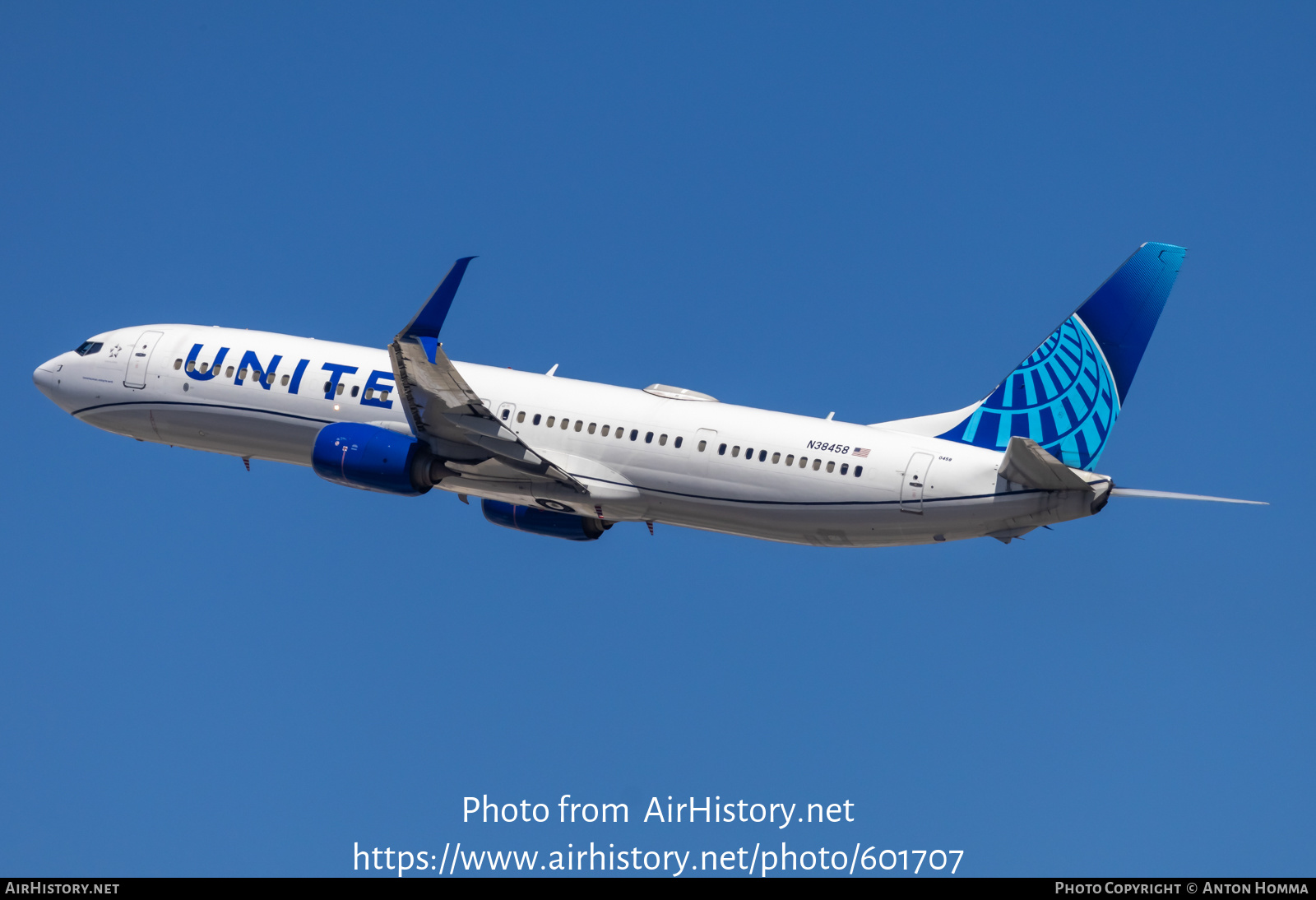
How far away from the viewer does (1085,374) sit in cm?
4212

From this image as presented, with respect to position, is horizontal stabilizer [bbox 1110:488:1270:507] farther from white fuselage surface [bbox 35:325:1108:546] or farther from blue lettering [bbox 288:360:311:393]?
blue lettering [bbox 288:360:311:393]

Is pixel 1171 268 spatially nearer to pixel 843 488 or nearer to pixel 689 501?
pixel 843 488

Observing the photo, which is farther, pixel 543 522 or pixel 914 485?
pixel 543 522

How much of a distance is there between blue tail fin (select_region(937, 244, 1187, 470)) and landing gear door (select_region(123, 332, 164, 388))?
75.4ft

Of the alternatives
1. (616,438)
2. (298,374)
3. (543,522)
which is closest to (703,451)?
(616,438)

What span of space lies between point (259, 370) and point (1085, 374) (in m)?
22.4

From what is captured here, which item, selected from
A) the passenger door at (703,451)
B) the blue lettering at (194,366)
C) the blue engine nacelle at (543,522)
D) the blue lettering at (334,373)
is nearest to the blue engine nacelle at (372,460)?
the blue lettering at (334,373)

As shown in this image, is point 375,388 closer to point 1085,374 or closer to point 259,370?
point 259,370

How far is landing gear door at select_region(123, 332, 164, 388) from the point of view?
157ft

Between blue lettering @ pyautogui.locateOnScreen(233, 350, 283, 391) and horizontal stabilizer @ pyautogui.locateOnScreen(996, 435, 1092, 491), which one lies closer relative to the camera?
horizontal stabilizer @ pyautogui.locateOnScreen(996, 435, 1092, 491)

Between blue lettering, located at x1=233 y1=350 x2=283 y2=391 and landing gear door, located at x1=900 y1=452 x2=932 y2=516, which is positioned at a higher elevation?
blue lettering, located at x1=233 y1=350 x2=283 y2=391

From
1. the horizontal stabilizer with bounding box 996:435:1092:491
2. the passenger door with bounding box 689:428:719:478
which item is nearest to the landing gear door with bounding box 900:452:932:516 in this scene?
the horizontal stabilizer with bounding box 996:435:1092:491

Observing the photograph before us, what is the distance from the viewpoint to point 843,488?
40812 mm

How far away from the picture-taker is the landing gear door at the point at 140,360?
47.9 metres
